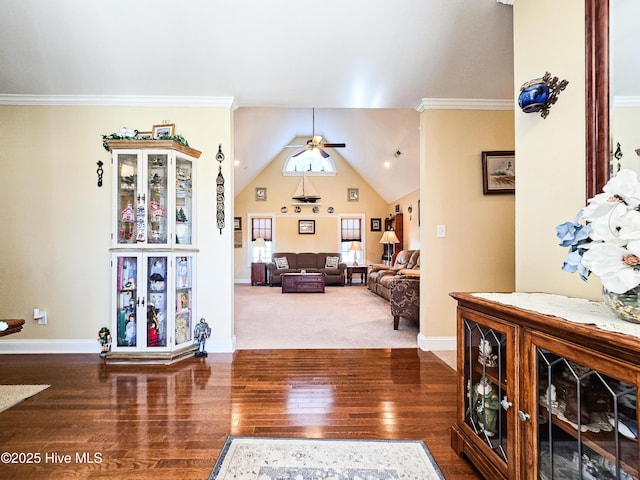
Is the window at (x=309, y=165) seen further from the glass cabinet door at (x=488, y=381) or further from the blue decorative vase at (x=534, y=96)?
the glass cabinet door at (x=488, y=381)

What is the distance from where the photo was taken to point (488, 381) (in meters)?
1.41

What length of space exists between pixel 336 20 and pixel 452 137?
69.1 inches

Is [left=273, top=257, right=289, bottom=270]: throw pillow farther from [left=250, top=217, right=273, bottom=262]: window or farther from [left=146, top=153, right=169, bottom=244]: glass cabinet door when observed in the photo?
[left=146, top=153, right=169, bottom=244]: glass cabinet door

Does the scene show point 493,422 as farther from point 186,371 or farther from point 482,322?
point 186,371

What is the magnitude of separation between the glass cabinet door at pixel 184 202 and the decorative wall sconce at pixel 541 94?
2795mm

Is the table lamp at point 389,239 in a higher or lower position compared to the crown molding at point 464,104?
lower

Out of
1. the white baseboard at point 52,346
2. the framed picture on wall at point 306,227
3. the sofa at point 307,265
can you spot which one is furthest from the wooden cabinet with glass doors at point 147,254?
the framed picture on wall at point 306,227

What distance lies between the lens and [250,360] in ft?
9.80

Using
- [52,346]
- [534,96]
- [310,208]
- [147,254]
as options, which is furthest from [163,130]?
[310,208]

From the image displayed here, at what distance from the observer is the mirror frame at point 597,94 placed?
1255 mm

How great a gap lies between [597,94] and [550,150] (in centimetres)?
31

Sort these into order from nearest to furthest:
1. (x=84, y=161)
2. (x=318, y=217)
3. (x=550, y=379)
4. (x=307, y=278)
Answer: (x=550, y=379) → (x=84, y=161) → (x=307, y=278) → (x=318, y=217)

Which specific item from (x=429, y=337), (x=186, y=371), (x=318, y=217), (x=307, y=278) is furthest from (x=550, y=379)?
(x=318, y=217)

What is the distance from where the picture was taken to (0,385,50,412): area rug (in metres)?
2.15
